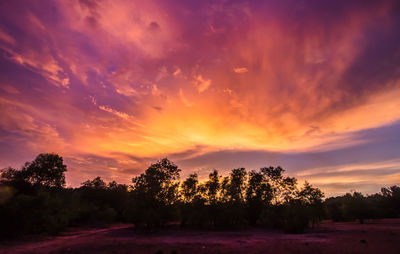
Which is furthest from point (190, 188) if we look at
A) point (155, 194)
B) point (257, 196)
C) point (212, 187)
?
point (257, 196)

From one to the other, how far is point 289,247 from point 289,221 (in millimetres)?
25130

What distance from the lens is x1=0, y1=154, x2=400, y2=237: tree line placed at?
3497cm

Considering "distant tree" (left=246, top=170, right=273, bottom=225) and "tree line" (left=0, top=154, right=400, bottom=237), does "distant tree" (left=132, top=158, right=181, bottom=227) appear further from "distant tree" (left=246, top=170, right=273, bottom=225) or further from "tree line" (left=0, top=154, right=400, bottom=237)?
"distant tree" (left=246, top=170, right=273, bottom=225)

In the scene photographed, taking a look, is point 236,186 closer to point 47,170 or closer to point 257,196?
point 257,196

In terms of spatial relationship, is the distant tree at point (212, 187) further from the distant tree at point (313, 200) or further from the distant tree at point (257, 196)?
the distant tree at point (313, 200)

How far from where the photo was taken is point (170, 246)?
941 inches

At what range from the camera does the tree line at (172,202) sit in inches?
1377

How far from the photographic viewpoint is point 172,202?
44.5 m

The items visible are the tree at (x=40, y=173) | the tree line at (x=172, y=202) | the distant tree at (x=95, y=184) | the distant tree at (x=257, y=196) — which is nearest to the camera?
the tree line at (x=172, y=202)

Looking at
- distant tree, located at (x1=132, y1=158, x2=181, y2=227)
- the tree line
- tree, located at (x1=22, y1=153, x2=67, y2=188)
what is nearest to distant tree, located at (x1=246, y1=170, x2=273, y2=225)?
the tree line

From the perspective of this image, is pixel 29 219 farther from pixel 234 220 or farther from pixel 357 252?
pixel 357 252

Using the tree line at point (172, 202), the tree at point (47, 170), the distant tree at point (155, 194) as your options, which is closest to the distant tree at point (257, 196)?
the tree line at point (172, 202)

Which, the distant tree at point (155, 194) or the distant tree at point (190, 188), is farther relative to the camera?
the distant tree at point (190, 188)

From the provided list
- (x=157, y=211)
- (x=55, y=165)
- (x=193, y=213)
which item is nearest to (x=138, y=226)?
(x=157, y=211)
